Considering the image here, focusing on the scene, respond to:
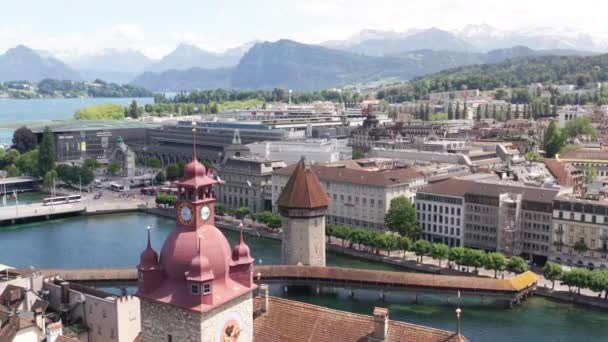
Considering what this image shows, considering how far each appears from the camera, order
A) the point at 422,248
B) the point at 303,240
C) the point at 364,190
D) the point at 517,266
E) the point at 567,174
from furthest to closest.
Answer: the point at 567,174 < the point at 364,190 < the point at 422,248 < the point at 517,266 < the point at 303,240

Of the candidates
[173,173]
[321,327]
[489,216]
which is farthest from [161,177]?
[321,327]

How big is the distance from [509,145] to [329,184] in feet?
135

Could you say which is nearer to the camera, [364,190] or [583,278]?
[583,278]

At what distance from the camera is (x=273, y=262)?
61531 mm

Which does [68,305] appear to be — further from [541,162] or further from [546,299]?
[541,162]

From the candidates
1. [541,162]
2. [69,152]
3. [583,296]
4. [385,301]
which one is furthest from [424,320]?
[69,152]

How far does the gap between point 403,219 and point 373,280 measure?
1762cm

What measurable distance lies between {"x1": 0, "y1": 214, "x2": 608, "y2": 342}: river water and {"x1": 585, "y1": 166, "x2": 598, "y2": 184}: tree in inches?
1451

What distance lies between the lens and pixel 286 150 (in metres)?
102

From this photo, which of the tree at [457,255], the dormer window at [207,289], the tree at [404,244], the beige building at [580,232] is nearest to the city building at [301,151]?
the tree at [404,244]

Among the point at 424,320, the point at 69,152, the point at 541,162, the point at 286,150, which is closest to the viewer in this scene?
the point at 424,320

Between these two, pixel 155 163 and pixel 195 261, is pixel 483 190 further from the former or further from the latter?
pixel 155 163

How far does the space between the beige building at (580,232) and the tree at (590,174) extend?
27.4 metres

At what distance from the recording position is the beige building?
56.2m
